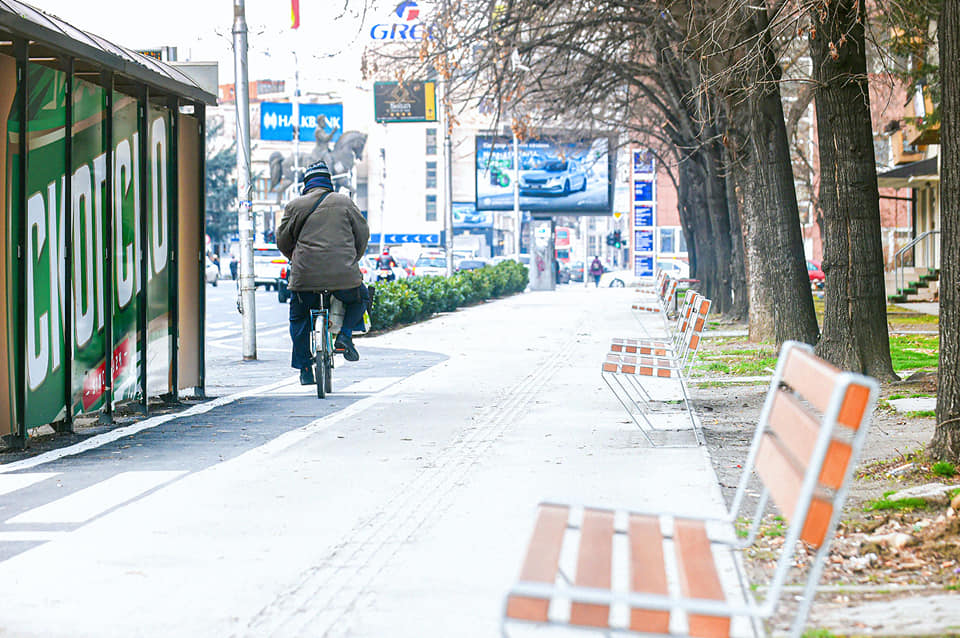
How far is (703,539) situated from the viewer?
3.88 metres

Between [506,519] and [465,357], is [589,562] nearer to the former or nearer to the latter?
[506,519]

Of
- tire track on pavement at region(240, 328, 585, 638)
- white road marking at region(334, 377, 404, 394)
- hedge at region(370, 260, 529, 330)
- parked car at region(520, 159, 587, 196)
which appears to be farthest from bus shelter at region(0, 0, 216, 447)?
parked car at region(520, 159, 587, 196)

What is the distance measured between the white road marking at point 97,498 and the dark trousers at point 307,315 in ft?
13.6

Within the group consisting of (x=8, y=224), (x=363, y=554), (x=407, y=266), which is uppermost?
(x=8, y=224)

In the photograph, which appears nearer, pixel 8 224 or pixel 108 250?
pixel 8 224

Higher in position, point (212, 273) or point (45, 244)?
point (45, 244)

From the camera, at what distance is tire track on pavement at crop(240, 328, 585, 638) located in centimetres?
466

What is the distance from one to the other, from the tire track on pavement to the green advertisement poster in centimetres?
289

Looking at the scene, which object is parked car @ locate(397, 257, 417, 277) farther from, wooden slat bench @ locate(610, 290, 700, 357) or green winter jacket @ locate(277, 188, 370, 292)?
wooden slat bench @ locate(610, 290, 700, 357)

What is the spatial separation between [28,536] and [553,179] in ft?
179

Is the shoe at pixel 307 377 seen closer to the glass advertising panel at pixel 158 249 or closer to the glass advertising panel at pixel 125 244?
the glass advertising panel at pixel 158 249

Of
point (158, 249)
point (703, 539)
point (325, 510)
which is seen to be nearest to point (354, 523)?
point (325, 510)

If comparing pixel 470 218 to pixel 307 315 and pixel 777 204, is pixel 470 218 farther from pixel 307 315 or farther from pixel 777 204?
pixel 307 315

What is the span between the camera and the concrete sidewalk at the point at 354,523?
15.7 feet
